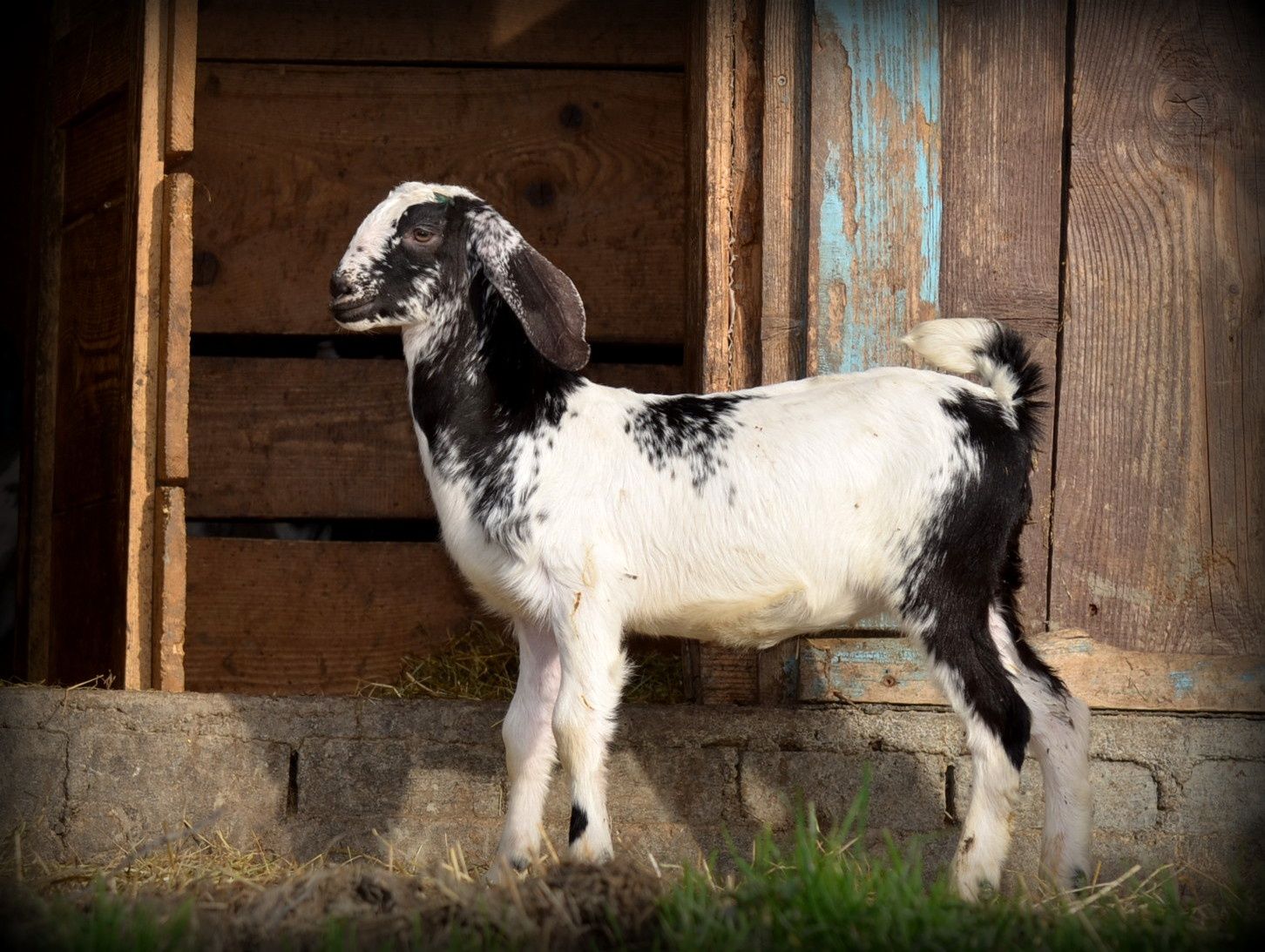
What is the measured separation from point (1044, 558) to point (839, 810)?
3.15 ft

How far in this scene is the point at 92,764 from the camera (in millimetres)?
3881

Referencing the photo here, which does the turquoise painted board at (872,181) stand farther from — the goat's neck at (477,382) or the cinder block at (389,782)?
the cinder block at (389,782)

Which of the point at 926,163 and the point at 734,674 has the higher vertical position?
the point at 926,163

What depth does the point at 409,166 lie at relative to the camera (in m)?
5.77

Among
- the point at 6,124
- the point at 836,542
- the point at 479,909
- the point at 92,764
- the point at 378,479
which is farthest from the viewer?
the point at 6,124

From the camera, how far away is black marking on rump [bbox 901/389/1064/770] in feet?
10.9

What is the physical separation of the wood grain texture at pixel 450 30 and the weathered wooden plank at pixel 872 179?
5.52ft

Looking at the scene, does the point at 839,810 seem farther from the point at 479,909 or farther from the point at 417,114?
the point at 417,114

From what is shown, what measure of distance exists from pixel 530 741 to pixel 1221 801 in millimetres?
1997

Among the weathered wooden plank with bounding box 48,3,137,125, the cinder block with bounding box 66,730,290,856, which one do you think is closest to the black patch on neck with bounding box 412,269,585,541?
the cinder block with bounding box 66,730,290,856

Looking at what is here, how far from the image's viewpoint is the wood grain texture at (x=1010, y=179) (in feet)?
13.4

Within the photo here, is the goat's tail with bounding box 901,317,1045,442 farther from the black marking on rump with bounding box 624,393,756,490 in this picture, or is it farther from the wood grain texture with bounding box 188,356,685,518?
the wood grain texture with bounding box 188,356,685,518

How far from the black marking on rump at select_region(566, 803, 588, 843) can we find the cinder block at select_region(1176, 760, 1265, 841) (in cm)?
179

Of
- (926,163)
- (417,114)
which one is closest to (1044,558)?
(926,163)
